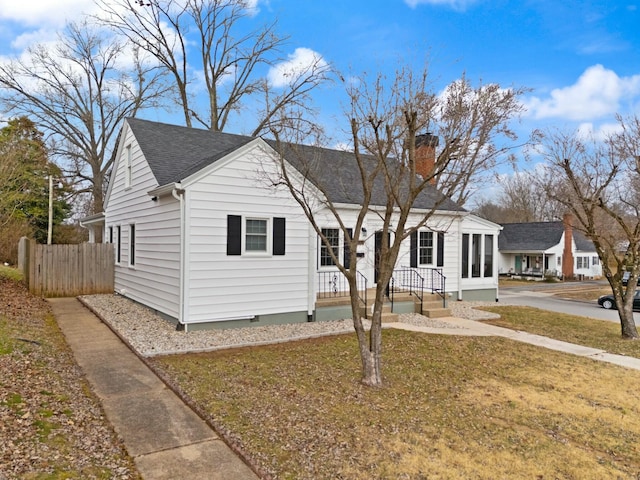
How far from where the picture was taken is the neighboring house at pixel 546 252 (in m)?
32.7

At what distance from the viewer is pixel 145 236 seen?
11.2m

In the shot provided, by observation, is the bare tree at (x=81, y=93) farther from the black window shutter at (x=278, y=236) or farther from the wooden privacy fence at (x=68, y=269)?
the black window shutter at (x=278, y=236)

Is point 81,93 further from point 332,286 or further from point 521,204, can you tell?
point 521,204

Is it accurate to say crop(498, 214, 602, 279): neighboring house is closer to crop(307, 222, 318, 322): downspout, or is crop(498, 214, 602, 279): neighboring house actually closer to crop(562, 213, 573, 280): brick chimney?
crop(562, 213, 573, 280): brick chimney

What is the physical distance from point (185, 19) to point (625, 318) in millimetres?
24654

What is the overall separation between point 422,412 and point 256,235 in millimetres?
6072

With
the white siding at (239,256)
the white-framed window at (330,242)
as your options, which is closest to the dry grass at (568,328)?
the white-framed window at (330,242)

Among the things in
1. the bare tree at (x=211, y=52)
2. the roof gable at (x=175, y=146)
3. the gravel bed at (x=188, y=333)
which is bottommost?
the gravel bed at (x=188, y=333)

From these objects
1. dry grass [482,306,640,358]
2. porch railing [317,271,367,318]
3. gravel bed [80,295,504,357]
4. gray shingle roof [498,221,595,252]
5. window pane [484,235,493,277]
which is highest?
gray shingle roof [498,221,595,252]

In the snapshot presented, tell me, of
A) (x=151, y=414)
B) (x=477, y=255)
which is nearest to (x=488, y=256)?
(x=477, y=255)

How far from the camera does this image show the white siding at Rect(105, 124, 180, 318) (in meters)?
9.43

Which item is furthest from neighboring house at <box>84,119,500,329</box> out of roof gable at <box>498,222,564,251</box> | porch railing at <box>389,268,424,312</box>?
roof gable at <box>498,222,564,251</box>

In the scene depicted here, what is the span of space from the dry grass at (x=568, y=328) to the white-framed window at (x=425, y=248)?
8.26 ft

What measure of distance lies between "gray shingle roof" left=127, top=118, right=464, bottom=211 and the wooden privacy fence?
4826 millimetres
